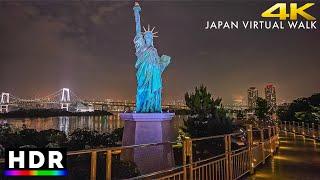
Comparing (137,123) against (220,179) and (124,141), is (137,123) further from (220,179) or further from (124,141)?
(220,179)

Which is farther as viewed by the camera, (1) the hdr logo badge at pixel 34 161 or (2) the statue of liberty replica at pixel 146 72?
(2) the statue of liberty replica at pixel 146 72

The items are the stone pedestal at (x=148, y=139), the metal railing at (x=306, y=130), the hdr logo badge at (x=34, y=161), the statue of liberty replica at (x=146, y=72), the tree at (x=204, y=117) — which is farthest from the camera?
the metal railing at (x=306, y=130)

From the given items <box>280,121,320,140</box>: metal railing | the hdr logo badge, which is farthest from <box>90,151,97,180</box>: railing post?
<box>280,121,320,140</box>: metal railing

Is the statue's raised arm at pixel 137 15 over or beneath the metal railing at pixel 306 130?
over

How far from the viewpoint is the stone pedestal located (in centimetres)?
595

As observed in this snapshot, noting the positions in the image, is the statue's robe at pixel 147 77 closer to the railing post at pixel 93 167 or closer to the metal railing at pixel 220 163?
the metal railing at pixel 220 163

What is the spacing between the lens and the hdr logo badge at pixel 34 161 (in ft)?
7.49

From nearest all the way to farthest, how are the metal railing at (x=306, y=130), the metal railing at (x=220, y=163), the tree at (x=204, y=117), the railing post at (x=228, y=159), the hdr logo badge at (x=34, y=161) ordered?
the hdr logo badge at (x=34, y=161) < the metal railing at (x=220, y=163) < the railing post at (x=228, y=159) < the tree at (x=204, y=117) < the metal railing at (x=306, y=130)

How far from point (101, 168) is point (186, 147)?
2.00 meters

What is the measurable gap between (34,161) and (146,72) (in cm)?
443

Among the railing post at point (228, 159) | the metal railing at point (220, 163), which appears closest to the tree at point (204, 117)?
the metal railing at point (220, 163)

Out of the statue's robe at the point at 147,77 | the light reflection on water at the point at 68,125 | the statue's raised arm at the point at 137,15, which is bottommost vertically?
the light reflection on water at the point at 68,125

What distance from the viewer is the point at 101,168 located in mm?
4660

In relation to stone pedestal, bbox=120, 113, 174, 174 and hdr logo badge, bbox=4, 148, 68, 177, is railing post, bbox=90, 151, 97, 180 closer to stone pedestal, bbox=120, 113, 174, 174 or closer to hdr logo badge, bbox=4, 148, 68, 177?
hdr logo badge, bbox=4, 148, 68, 177
